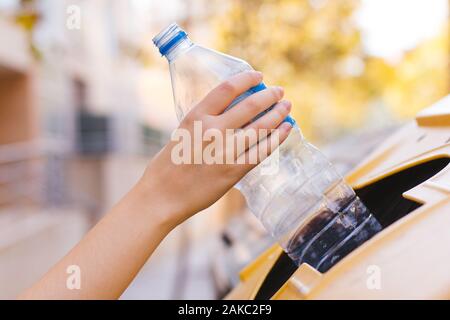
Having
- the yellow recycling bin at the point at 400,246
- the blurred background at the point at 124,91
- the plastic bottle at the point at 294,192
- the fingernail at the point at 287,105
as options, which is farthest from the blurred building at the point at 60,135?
the fingernail at the point at 287,105

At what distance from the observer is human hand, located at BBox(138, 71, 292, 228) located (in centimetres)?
113

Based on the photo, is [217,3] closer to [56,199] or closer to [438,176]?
[56,199]

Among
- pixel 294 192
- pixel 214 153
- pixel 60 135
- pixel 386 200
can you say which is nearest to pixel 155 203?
pixel 214 153

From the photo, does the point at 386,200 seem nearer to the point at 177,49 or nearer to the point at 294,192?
the point at 294,192

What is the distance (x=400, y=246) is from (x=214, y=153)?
1.12ft

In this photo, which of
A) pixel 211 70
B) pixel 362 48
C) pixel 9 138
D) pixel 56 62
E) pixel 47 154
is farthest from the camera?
pixel 362 48

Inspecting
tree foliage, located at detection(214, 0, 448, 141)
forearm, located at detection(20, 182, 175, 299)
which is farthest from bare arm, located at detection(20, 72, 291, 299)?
tree foliage, located at detection(214, 0, 448, 141)

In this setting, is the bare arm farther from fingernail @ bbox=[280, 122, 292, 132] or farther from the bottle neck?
the bottle neck

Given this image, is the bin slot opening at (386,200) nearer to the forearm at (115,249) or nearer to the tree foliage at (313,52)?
the forearm at (115,249)

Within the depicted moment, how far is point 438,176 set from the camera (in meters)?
1.24

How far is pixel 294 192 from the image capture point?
5.22 feet

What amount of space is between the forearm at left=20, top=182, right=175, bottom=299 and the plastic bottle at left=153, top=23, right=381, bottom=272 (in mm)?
257

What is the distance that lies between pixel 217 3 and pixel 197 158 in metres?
12.3
